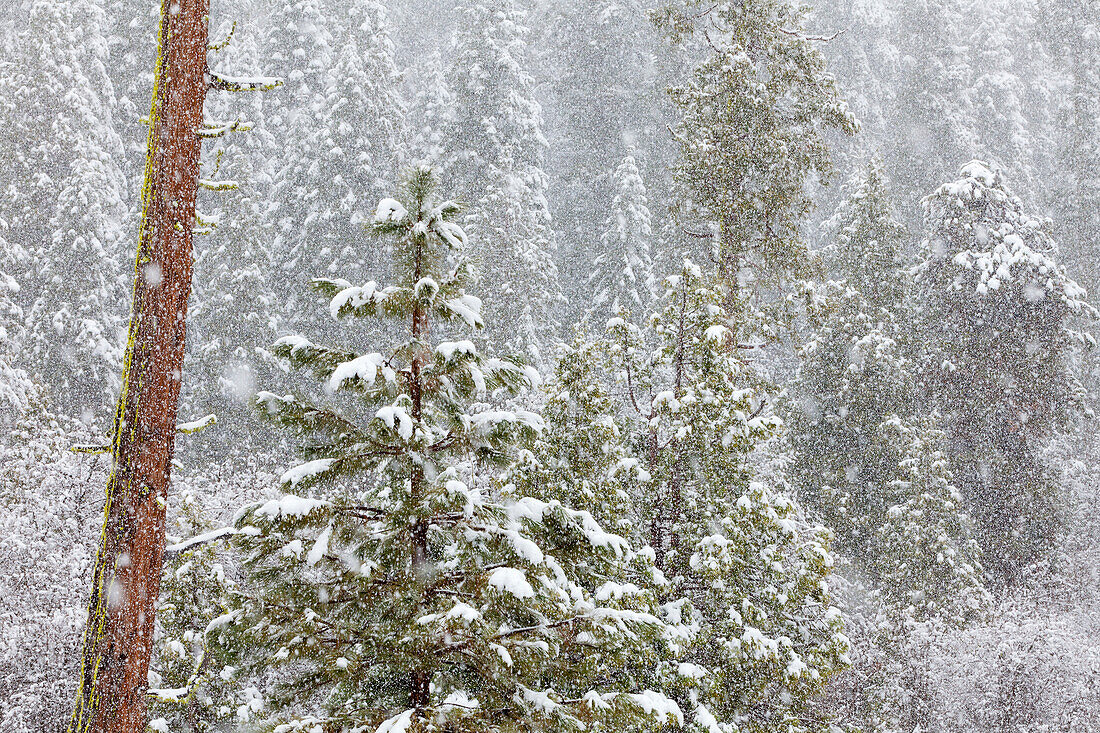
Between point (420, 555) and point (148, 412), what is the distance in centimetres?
200

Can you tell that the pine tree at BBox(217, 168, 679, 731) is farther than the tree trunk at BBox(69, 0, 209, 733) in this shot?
Yes

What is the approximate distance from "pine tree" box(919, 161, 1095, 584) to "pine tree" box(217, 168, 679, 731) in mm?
18777

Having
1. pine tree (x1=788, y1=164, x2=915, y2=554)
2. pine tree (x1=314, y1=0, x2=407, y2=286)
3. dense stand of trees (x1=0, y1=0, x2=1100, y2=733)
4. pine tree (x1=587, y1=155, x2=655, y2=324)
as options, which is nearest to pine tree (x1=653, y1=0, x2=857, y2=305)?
dense stand of trees (x1=0, y1=0, x2=1100, y2=733)

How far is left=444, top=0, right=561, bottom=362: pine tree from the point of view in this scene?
27.6 meters

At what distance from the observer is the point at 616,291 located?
104 ft

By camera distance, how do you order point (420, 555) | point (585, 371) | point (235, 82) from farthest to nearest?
1. point (585, 371)
2. point (420, 555)
3. point (235, 82)

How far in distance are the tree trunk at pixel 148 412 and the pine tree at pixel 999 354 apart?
20610 mm

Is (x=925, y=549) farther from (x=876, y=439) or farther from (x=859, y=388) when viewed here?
(x=859, y=388)

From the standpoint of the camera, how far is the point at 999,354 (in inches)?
870

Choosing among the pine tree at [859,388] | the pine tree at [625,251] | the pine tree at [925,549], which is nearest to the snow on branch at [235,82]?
the pine tree at [859,388]

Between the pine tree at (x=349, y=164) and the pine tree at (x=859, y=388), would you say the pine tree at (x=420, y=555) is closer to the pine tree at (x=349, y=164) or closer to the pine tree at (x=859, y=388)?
the pine tree at (x=859, y=388)

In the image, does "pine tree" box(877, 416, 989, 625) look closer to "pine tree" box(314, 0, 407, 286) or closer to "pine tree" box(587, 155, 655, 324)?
"pine tree" box(587, 155, 655, 324)

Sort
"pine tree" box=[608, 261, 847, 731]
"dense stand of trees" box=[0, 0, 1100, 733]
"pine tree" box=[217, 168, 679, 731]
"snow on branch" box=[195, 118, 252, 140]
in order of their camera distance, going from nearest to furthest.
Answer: "snow on branch" box=[195, 118, 252, 140] → "pine tree" box=[217, 168, 679, 731] → "dense stand of trees" box=[0, 0, 1100, 733] → "pine tree" box=[608, 261, 847, 731]

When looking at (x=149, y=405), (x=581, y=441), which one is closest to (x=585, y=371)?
(x=581, y=441)
